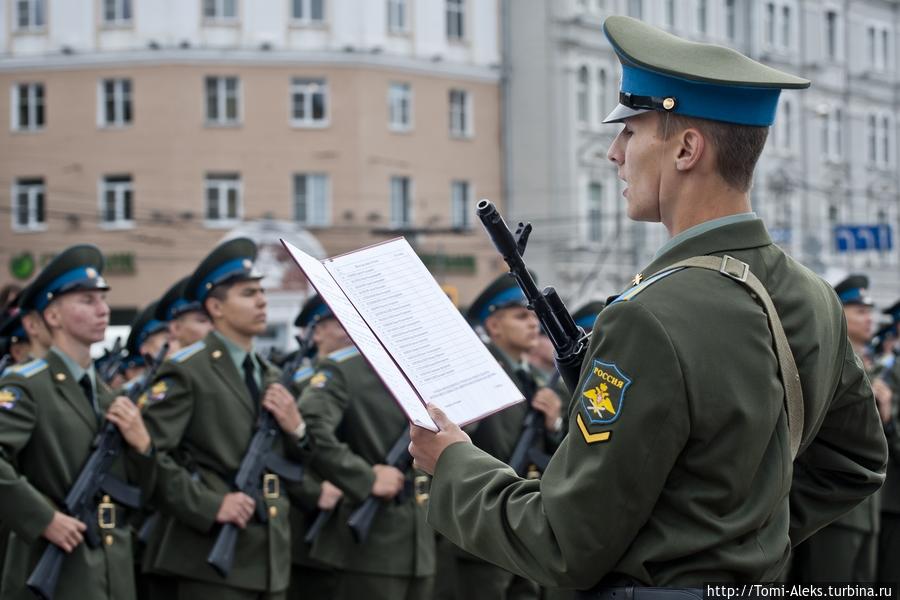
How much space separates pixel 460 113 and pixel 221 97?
7458mm

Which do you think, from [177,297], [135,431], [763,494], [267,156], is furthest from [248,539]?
[267,156]

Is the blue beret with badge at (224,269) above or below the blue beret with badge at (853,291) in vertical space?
above

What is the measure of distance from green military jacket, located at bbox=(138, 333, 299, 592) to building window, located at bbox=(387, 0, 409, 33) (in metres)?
33.2

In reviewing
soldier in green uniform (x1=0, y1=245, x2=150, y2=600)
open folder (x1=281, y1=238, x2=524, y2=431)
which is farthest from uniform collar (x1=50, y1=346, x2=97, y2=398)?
open folder (x1=281, y1=238, x2=524, y2=431)

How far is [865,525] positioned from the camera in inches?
394

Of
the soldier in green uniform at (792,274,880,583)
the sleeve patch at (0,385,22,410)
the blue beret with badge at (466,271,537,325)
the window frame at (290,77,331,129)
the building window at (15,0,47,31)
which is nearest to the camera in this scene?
the sleeve patch at (0,385,22,410)

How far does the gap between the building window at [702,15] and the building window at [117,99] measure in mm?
19441

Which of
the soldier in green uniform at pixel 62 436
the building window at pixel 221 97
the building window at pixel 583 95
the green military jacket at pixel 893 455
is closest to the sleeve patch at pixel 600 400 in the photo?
the soldier in green uniform at pixel 62 436

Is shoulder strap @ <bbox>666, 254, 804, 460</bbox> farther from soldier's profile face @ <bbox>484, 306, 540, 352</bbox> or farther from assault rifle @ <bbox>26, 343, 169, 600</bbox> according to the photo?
soldier's profile face @ <bbox>484, 306, 540, 352</bbox>

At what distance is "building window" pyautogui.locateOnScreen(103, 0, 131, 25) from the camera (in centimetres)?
3831

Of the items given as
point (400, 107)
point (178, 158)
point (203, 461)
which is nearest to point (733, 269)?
point (203, 461)

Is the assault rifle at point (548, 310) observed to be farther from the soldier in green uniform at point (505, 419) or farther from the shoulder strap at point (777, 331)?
the soldier in green uniform at point (505, 419)

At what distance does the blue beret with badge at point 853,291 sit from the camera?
10.8m

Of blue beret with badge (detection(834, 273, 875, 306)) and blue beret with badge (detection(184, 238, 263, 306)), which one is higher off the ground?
blue beret with badge (detection(184, 238, 263, 306))
